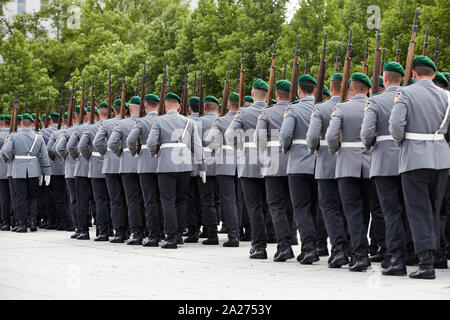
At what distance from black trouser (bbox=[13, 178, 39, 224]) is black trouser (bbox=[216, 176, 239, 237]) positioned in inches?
211

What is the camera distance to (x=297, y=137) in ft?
32.6

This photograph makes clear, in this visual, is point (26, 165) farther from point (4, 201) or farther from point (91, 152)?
point (91, 152)

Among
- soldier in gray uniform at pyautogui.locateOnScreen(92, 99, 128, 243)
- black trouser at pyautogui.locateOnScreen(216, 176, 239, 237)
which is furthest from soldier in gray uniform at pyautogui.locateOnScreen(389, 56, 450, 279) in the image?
soldier in gray uniform at pyautogui.locateOnScreen(92, 99, 128, 243)

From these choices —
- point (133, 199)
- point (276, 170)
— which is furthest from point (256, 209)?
point (133, 199)

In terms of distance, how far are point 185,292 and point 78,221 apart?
23.0 feet

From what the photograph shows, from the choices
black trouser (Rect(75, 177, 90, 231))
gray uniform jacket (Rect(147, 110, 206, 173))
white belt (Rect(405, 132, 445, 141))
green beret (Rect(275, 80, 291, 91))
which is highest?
green beret (Rect(275, 80, 291, 91))

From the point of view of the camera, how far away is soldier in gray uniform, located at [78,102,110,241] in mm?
13609

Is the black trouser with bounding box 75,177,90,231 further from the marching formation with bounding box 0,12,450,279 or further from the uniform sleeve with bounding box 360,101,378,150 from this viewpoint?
the uniform sleeve with bounding box 360,101,378,150

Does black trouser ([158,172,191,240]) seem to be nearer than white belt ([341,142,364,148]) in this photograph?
No

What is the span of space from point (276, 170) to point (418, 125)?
2.24 metres

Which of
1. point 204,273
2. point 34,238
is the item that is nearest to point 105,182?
point 34,238

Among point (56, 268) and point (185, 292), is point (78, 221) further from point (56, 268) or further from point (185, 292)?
point (185, 292)

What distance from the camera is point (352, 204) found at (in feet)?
29.9

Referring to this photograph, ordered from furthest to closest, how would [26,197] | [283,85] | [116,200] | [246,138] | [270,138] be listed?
1. [26,197]
2. [116,200]
3. [246,138]
4. [283,85]
5. [270,138]
